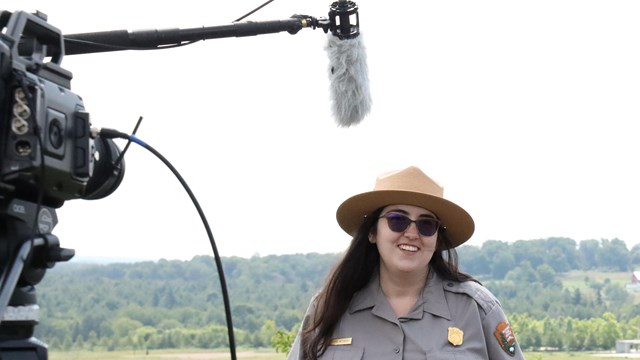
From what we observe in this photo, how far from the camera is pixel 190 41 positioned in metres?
3.63

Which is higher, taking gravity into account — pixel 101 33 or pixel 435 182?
pixel 101 33

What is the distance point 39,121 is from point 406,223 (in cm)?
123

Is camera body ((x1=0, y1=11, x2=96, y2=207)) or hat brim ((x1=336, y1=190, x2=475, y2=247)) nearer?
camera body ((x1=0, y1=11, x2=96, y2=207))

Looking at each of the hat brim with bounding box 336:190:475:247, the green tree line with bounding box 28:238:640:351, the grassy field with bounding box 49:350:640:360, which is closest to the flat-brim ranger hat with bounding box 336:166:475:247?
the hat brim with bounding box 336:190:475:247

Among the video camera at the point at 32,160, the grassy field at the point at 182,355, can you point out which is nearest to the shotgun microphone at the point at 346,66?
the video camera at the point at 32,160

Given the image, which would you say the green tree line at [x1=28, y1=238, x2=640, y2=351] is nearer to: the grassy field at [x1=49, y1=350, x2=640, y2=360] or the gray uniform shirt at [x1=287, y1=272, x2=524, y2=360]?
the grassy field at [x1=49, y1=350, x2=640, y2=360]

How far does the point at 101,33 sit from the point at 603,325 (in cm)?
4393

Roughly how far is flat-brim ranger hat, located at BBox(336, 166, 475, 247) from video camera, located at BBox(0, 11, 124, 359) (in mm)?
975

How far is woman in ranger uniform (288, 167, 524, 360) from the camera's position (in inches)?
115

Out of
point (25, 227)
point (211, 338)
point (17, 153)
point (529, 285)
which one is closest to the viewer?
point (17, 153)

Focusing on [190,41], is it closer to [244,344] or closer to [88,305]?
[244,344]

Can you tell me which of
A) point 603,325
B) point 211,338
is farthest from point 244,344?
point 603,325

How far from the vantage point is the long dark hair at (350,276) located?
3.01m

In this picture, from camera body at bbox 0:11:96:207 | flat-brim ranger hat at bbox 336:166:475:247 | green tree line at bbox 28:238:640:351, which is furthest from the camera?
green tree line at bbox 28:238:640:351
